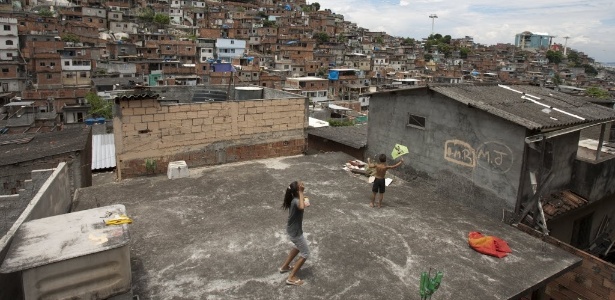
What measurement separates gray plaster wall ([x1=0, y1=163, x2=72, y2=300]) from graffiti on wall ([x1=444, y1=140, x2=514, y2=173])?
8761 mm

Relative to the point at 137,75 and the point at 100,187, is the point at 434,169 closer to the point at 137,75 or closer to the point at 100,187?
the point at 100,187

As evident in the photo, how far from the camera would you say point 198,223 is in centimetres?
761

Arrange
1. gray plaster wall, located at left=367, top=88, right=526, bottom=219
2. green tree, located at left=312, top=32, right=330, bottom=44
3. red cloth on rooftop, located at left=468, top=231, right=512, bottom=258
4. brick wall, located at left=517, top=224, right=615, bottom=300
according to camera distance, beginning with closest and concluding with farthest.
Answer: red cloth on rooftop, located at left=468, top=231, right=512, bottom=258 < brick wall, located at left=517, top=224, right=615, bottom=300 < gray plaster wall, located at left=367, top=88, right=526, bottom=219 < green tree, located at left=312, top=32, right=330, bottom=44

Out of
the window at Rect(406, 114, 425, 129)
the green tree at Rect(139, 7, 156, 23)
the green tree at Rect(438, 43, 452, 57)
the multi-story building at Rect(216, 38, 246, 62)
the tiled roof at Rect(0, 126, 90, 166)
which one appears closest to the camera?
the window at Rect(406, 114, 425, 129)

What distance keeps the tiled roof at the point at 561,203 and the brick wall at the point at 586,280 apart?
134cm

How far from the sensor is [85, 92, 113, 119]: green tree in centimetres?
3956

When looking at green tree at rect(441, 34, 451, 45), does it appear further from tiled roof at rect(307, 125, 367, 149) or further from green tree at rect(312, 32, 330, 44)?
tiled roof at rect(307, 125, 367, 149)

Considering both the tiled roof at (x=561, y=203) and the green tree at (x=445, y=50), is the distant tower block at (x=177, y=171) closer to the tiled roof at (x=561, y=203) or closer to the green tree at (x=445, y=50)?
the tiled roof at (x=561, y=203)

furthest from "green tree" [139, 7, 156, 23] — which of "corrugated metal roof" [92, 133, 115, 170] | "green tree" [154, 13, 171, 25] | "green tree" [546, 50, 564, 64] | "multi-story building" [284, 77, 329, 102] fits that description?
"green tree" [546, 50, 564, 64]

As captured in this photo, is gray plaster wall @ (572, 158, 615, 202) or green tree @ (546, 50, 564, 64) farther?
green tree @ (546, 50, 564, 64)

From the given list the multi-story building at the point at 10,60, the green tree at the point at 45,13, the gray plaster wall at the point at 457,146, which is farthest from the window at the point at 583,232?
the green tree at the point at 45,13

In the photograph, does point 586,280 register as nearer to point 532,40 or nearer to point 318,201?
point 318,201

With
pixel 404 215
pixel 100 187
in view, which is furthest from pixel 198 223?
pixel 404 215

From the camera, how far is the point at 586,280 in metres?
8.59
